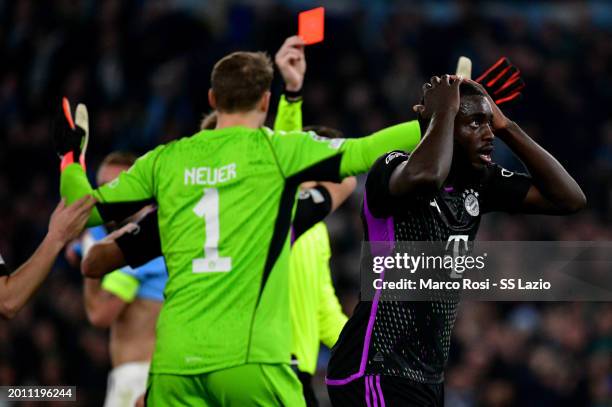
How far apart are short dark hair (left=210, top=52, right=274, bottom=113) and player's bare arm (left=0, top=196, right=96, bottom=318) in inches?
27.5

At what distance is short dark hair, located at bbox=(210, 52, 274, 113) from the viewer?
4.48 metres

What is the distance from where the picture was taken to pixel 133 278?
632 centimetres

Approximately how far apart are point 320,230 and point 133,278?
3.97 ft

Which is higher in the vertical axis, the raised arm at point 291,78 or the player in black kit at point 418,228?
the raised arm at point 291,78

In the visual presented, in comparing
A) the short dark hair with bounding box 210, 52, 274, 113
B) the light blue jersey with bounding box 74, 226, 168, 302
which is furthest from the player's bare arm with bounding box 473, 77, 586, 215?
the light blue jersey with bounding box 74, 226, 168, 302

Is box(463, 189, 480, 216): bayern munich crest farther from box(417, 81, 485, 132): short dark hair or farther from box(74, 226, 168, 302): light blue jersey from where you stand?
box(74, 226, 168, 302): light blue jersey

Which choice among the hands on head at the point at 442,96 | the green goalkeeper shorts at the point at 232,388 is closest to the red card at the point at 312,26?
the hands on head at the point at 442,96

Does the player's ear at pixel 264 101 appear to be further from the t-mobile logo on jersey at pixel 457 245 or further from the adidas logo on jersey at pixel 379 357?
the adidas logo on jersey at pixel 379 357

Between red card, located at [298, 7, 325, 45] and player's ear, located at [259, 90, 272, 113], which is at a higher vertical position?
red card, located at [298, 7, 325, 45]

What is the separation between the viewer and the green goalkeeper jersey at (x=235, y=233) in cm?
422

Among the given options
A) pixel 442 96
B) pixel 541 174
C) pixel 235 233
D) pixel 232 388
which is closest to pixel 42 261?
pixel 235 233

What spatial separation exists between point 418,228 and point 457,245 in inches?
6.9

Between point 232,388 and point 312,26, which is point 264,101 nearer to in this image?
point 312,26

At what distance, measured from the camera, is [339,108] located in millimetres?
12883
